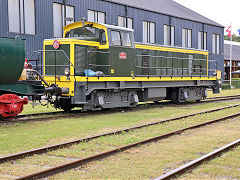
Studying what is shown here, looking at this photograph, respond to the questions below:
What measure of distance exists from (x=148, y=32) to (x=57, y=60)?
57.9ft

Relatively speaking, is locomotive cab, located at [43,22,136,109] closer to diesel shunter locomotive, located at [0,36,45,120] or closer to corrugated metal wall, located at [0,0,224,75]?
diesel shunter locomotive, located at [0,36,45,120]

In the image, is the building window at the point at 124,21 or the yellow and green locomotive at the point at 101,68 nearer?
the yellow and green locomotive at the point at 101,68

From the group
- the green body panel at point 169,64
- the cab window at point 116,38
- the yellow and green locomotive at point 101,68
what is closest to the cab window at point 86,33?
the yellow and green locomotive at point 101,68

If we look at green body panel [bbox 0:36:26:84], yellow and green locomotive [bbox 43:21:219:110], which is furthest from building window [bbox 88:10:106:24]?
green body panel [bbox 0:36:26:84]

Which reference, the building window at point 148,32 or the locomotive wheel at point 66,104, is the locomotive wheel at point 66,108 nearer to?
the locomotive wheel at point 66,104

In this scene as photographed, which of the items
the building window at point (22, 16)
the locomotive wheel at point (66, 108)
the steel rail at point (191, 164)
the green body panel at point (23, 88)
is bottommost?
the steel rail at point (191, 164)

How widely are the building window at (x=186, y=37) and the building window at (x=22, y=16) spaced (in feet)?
59.5

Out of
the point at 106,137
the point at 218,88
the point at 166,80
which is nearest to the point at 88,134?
the point at 106,137

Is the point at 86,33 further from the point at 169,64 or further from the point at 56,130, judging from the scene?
the point at 56,130

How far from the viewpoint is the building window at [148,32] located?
29.2 m

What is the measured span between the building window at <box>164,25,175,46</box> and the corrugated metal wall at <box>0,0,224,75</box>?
0.43m

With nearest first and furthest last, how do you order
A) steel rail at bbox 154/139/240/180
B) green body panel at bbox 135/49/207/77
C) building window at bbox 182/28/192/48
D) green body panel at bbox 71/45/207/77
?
steel rail at bbox 154/139/240/180
green body panel at bbox 71/45/207/77
green body panel at bbox 135/49/207/77
building window at bbox 182/28/192/48

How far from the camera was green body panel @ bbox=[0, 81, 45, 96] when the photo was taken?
10.1m

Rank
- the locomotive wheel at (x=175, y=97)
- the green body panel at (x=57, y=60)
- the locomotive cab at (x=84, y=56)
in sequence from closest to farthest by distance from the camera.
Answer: the locomotive cab at (x=84, y=56) < the green body panel at (x=57, y=60) < the locomotive wheel at (x=175, y=97)
